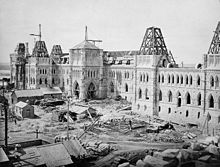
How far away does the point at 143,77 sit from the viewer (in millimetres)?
27969

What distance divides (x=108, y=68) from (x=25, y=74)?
12.7 metres

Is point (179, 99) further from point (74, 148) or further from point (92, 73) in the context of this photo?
point (92, 73)

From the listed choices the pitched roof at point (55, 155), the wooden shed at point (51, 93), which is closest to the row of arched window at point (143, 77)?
the wooden shed at point (51, 93)

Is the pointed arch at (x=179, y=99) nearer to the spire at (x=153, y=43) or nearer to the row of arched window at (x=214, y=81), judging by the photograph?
the row of arched window at (x=214, y=81)

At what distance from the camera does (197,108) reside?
22750 millimetres

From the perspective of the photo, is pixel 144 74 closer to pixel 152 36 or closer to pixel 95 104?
pixel 152 36

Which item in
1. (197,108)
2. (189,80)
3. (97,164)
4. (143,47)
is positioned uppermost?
(143,47)

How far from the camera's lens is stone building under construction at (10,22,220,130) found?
71.9ft

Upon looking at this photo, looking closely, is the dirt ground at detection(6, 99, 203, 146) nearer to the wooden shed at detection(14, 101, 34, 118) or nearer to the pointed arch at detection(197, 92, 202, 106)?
the wooden shed at detection(14, 101, 34, 118)

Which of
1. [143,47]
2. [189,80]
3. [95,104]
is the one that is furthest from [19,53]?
[189,80]

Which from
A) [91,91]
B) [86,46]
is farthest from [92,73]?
[86,46]

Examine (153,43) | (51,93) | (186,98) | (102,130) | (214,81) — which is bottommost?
(102,130)

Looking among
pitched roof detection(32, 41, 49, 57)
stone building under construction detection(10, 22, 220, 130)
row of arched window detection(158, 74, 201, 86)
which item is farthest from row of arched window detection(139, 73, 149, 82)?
pitched roof detection(32, 41, 49, 57)

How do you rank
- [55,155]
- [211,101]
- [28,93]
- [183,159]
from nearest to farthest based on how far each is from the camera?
[55,155] → [183,159] → [211,101] → [28,93]
